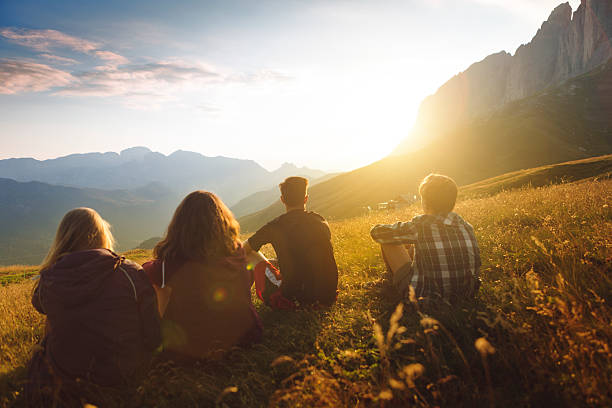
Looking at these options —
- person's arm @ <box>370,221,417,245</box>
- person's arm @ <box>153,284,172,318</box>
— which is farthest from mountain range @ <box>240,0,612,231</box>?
person's arm @ <box>153,284,172,318</box>

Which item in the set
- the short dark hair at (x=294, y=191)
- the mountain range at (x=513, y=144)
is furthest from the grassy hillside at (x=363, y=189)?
the short dark hair at (x=294, y=191)

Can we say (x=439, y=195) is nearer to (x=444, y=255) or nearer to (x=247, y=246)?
(x=444, y=255)

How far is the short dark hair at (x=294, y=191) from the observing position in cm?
493

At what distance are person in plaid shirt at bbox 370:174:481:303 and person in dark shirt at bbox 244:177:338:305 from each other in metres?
1.16

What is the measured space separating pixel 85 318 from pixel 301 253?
2.77m

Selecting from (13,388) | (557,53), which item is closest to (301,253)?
(13,388)

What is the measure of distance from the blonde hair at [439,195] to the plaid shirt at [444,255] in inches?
4.9

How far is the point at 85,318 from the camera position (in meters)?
3.16

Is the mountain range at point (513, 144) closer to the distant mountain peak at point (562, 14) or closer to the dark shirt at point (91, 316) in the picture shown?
the distant mountain peak at point (562, 14)

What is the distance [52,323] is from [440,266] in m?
4.67

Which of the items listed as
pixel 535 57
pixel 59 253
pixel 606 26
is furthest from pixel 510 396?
pixel 535 57

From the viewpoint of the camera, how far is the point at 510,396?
244 cm

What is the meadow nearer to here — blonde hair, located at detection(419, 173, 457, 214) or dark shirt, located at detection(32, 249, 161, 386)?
dark shirt, located at detection(32, 249, 161, 386)

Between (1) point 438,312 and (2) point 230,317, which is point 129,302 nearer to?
(2) point 230,317
